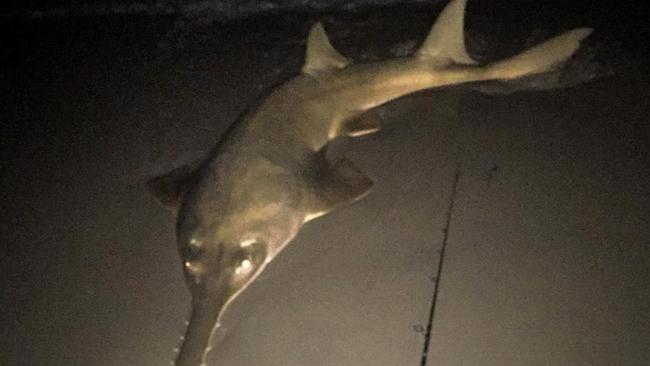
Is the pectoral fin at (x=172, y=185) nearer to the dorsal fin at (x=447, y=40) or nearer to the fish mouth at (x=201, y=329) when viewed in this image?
the fish mouth at (x=201, y=329)

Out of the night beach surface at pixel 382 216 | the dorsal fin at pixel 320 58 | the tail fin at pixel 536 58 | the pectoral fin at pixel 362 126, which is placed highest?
the dorsal fin at pixel 320 58

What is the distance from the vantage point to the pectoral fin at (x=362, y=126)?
2.07 metres

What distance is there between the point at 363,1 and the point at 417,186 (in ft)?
4.12

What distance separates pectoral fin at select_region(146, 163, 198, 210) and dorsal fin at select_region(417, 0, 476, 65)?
2.63 ft

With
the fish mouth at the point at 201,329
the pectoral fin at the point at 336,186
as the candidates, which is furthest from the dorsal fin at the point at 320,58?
the fish mouth at the point at 201,329

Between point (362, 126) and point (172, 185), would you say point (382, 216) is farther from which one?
point (172, 185)

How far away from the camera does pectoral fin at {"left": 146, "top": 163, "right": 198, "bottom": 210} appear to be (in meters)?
1.89

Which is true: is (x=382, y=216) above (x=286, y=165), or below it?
below

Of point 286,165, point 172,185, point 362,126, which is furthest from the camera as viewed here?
point 362,126

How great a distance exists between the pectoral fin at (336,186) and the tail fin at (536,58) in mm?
588

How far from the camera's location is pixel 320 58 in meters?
2.17

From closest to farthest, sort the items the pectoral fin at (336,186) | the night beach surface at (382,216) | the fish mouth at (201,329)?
the fish mouth at (201,329) < the night beach surface at (382,216) < the pectoral fin at (336,186)

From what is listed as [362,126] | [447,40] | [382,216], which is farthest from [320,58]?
[382,216]

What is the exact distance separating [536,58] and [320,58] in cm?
67
